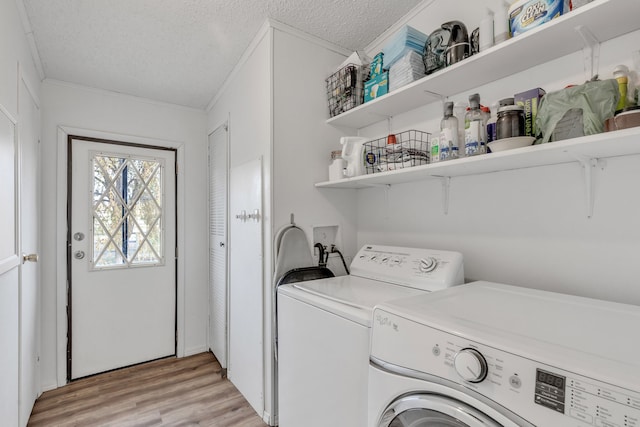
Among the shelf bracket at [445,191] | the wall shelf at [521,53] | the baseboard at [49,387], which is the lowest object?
the baseboard at [49,387]

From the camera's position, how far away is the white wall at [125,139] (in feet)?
7.78

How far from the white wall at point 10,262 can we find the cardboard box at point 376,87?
5.57 feet

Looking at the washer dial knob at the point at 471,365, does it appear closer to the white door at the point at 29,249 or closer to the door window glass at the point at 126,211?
the white door at the point at 29,249

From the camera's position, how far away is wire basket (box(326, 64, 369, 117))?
1.82 metres

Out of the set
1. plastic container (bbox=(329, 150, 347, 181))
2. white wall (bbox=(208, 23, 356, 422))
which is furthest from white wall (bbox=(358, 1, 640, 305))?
white wall (bbox=(208, 23, 356, 422))

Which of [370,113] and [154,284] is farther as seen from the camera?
[154,284]

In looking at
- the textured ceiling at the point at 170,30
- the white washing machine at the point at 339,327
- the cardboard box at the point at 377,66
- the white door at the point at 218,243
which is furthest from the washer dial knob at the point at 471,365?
the white door at the point at 218,243

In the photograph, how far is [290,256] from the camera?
1.82 meters

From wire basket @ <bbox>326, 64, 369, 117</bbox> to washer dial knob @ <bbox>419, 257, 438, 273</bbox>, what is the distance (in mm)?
1004

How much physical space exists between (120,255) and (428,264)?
2589 millimetres

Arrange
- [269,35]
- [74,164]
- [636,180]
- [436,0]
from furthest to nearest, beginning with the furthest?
[74,164], [269,35], [436,0], [636,180]

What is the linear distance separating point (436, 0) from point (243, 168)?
1512 mm

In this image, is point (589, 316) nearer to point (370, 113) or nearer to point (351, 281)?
point (351, 281)

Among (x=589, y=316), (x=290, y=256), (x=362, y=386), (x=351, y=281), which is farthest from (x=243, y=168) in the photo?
(x=589, y=316)
